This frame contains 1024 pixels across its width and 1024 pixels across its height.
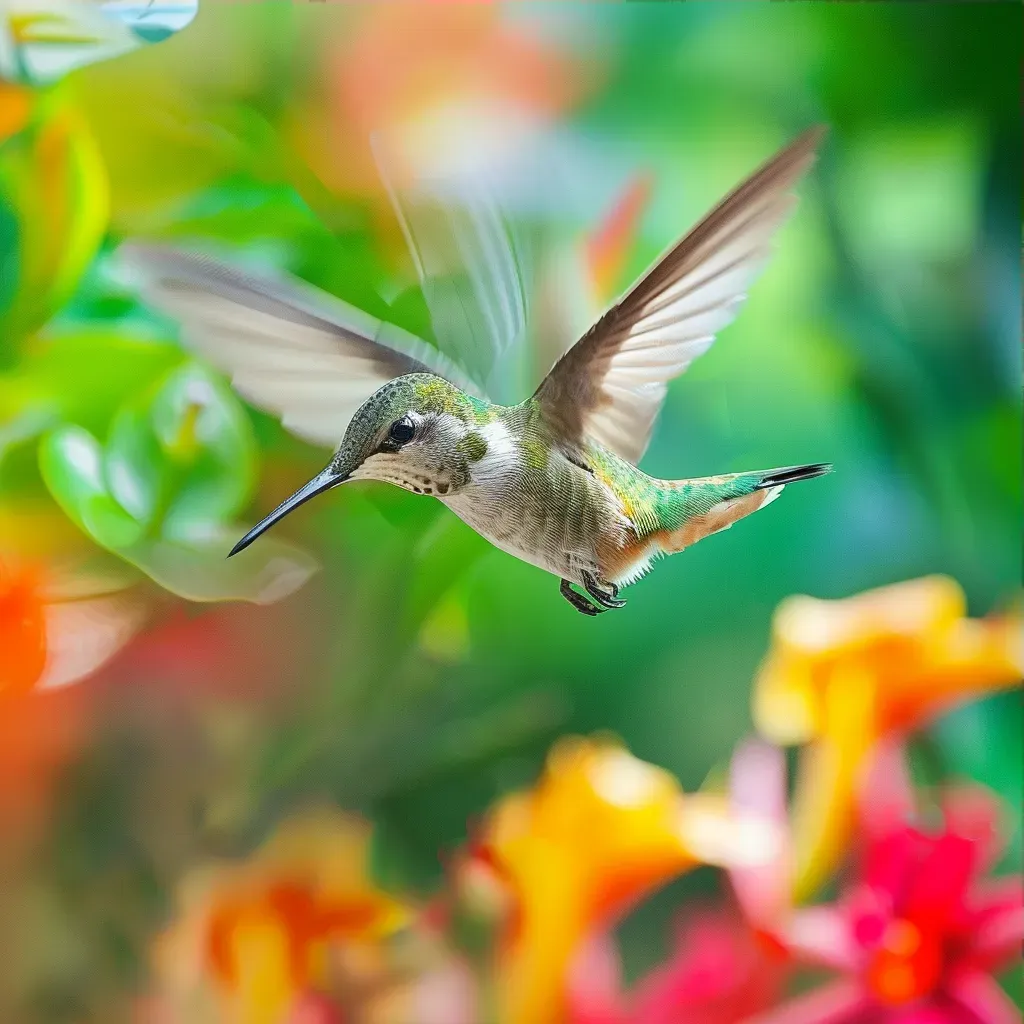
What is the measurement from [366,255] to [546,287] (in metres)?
0.14

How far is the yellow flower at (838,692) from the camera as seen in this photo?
3.31 feet

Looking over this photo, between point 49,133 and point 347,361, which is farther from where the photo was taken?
point 49,133

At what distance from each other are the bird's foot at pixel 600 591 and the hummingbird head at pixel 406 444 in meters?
0.11

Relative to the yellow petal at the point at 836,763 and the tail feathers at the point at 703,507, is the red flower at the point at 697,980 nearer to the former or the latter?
the yellow petal at the point at 836,763

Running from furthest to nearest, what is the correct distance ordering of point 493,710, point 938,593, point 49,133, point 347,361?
1. point 938,593
2. point 493,710
3. point 49,133
4. point 347,361

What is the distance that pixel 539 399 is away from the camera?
22.2 inches

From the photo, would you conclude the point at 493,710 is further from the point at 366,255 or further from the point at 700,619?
the point at 366,255

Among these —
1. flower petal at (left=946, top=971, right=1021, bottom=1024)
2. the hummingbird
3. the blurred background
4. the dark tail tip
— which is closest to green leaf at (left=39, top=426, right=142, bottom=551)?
the blurred background

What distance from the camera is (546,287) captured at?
90cm

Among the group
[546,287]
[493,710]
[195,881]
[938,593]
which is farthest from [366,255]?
[938,593]

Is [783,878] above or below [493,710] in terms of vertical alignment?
below

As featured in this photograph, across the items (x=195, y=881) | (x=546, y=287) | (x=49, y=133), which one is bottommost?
(x=195, y=881)

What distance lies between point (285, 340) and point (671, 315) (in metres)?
0.19

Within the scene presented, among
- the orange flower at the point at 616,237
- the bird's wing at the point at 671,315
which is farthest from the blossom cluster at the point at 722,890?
the bird's wing at the point at 671,315
